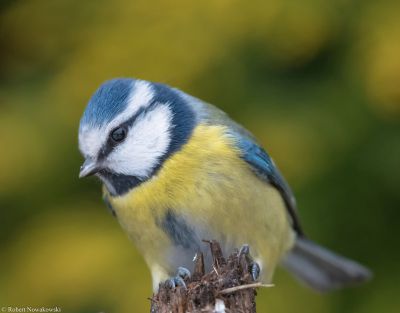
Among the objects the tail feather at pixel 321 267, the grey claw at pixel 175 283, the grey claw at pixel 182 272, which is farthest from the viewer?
the tail feather at pixel 321 267

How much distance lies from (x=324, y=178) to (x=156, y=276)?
2.51 feet

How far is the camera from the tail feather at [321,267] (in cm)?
253

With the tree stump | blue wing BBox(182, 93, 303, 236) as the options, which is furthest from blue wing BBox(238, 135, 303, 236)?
the tree stump

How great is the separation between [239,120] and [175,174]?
0.71 meters

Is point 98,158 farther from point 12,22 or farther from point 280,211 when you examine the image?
point 12,22

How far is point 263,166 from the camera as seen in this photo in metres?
2.19

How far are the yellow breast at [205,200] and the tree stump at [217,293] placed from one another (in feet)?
1.17

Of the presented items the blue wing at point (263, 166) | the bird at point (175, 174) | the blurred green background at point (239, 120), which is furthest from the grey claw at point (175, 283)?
the blurred green background at point (239, 120)

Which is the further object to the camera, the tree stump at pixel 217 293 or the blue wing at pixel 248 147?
the blue wing at pixel 248 147

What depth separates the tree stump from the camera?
1.54 meters

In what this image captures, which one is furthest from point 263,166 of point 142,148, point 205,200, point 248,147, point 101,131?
point 101,131

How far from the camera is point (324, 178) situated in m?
2.59

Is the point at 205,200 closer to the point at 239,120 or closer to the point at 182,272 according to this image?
the point at 182,272

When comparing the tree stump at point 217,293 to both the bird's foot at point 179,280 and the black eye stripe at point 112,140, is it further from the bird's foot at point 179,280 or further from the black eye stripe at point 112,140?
the black eye stripe at point 112,140
